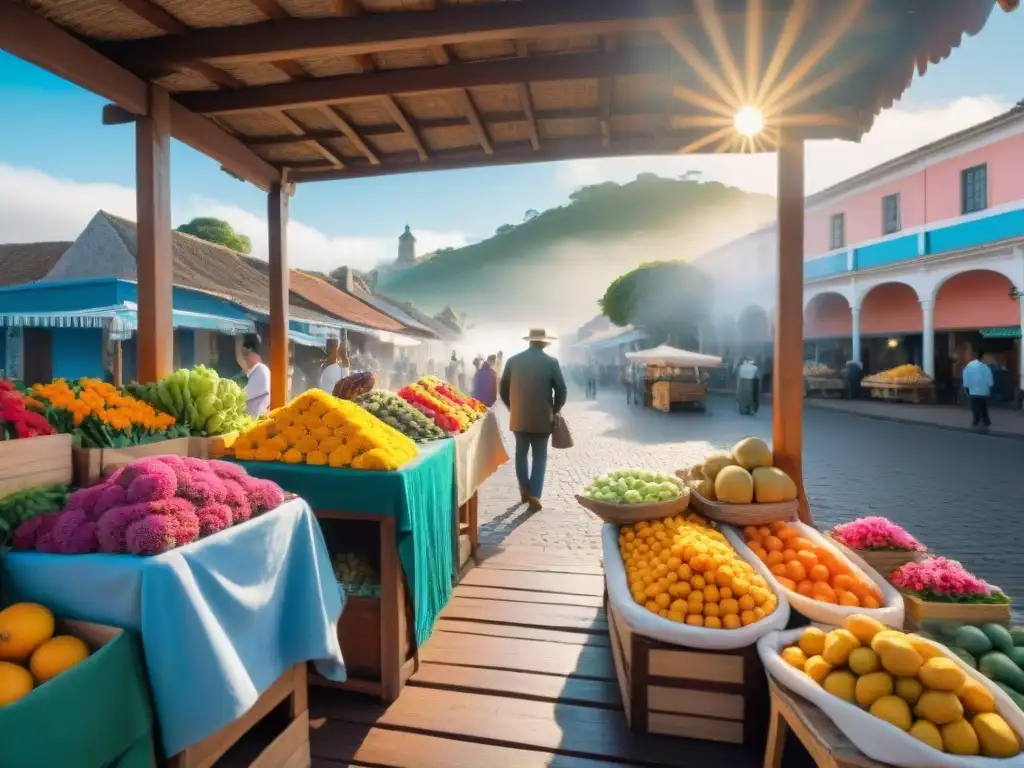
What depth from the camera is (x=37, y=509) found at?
2.13 metres

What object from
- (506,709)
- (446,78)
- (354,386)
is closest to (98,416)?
(354,386)

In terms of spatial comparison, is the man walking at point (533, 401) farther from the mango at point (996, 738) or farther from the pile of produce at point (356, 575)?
the mango at point (996, 738)

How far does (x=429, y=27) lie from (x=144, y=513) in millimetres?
2721

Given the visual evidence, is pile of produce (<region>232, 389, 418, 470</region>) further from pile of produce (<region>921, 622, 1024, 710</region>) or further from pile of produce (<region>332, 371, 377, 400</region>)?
pile of produce (<region>921, 622, 1024, 710</region>)

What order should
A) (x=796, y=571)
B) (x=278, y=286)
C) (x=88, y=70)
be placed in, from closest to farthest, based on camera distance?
(x=796, y=571) < (x=88, y=70) < (x=278, y=286)

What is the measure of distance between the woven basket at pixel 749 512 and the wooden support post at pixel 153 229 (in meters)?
3.67

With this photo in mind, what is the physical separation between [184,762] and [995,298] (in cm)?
2398

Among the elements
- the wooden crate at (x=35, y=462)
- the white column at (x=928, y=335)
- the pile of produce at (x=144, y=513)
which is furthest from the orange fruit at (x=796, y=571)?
the white column at (x=928, y=335)

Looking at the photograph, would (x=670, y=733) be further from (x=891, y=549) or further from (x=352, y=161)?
(x=352, y=161)

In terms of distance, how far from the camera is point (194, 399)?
3.38m

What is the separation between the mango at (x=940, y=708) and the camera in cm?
187

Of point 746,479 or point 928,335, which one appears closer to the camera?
point 746,479

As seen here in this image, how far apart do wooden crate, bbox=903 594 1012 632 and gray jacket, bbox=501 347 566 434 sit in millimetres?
3890

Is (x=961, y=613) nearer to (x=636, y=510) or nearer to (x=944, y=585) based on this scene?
(x=944, y=585)
